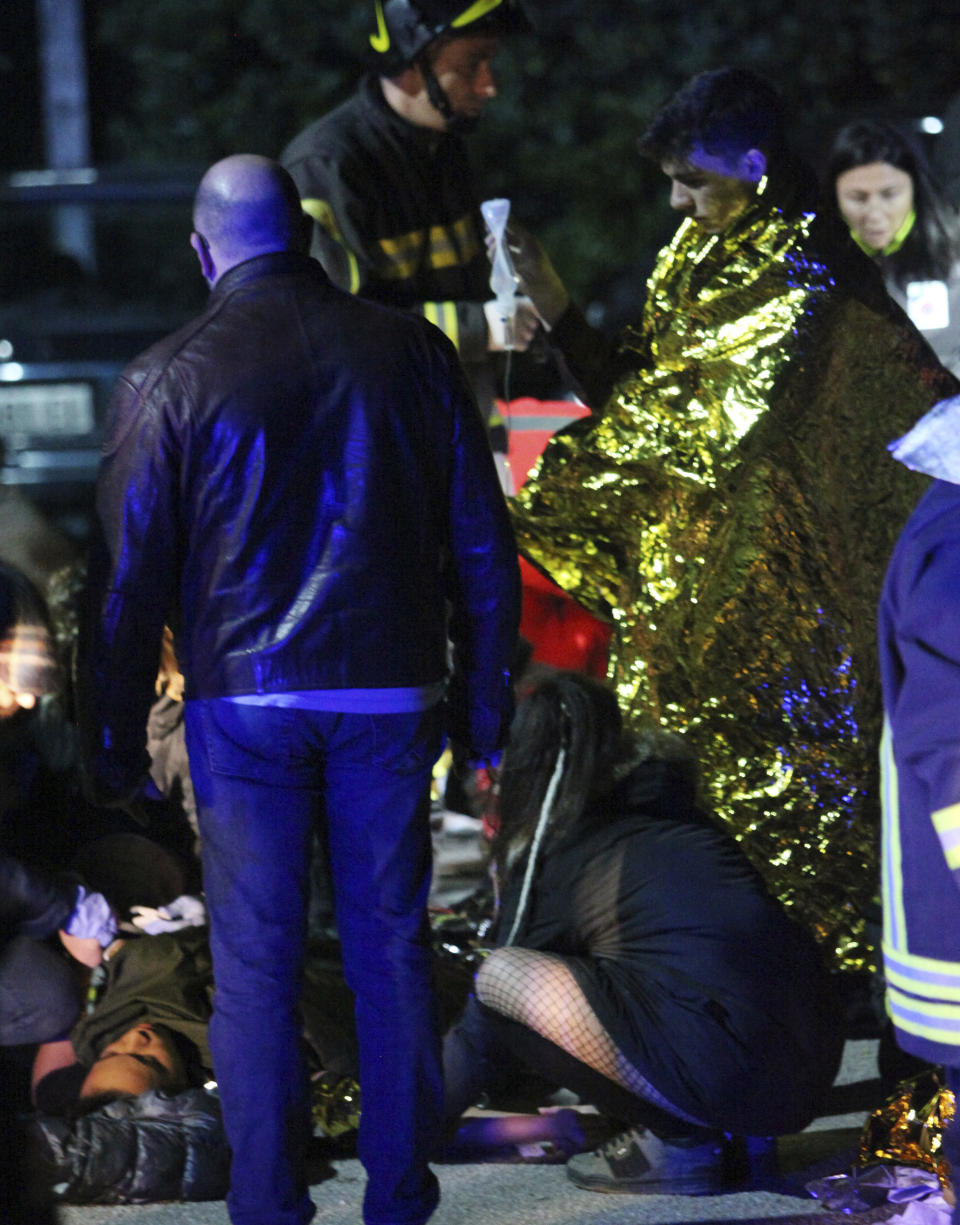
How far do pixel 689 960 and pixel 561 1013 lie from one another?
262mm

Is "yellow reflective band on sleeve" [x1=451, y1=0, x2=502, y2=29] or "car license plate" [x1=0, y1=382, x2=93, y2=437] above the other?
"yellow reflective band on sleeve" [x1=451, y1=0, x2=502, y2=29]

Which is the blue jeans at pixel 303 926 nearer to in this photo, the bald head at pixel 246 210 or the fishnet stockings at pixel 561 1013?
the fishnet stockings at pixel 561 1013

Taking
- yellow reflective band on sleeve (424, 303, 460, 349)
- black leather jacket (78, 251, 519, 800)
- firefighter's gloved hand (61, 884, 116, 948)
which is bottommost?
firefighter's gloved hand (61, 884, 116, 948)

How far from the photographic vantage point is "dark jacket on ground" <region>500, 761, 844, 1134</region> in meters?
3.29

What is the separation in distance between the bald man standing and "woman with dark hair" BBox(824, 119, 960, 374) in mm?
2308

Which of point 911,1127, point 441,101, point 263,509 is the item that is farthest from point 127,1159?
point 441,101

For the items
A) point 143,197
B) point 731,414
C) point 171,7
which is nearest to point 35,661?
point 731,414

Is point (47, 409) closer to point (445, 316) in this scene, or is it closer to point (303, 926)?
point (445, 316)

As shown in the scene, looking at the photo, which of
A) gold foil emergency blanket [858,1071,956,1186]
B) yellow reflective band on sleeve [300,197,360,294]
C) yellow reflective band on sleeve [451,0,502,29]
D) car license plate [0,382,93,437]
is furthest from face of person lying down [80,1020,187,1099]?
car license plate [0,382,93,437]

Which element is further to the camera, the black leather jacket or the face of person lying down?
the face of person lying down

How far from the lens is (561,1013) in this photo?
10.8 feet

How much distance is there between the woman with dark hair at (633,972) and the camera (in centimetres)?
330

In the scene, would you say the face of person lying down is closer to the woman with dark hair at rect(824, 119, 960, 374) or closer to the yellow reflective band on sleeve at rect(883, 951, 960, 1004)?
the yellow reflective band on sleeve at rect(883, 951, 960, 1004)

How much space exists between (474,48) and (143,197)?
478cm
